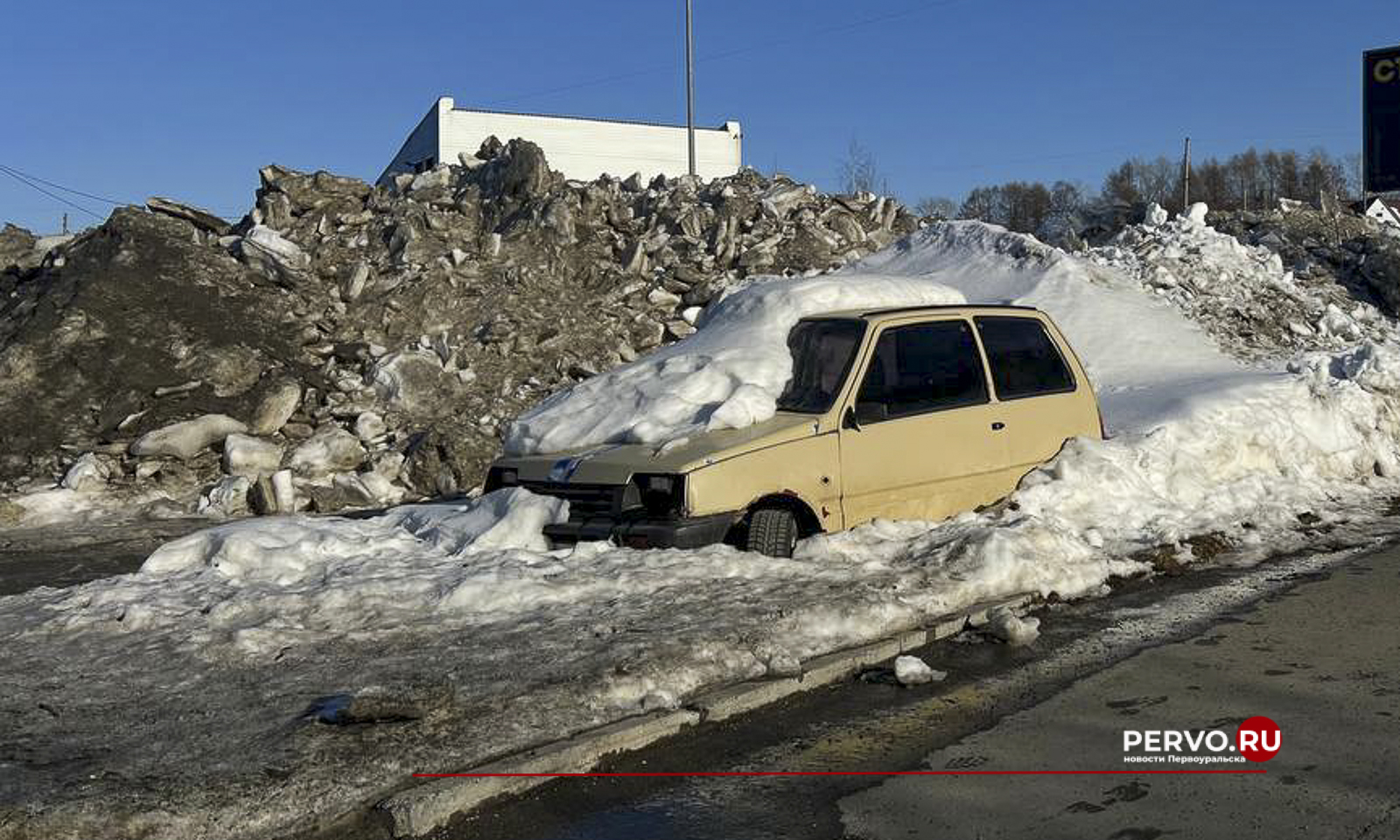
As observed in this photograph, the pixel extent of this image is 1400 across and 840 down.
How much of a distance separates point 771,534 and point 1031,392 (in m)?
2.79

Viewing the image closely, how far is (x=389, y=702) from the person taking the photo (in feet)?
17.1

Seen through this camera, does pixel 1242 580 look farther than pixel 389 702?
Yes

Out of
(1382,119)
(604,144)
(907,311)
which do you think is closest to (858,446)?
(907,311)

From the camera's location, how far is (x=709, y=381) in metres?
9.08

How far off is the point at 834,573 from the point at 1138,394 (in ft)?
23.3

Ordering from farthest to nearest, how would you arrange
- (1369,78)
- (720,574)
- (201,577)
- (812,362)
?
(1369,78) → (812,362) → (201,577) → (720,574)

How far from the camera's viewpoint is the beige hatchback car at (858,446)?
7.80 m

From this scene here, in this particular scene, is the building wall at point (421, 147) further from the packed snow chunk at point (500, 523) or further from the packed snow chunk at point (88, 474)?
the packed snow chunk at point (500, 523)

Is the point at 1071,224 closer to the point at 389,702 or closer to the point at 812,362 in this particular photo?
the point at 812,362

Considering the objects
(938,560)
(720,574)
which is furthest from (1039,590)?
(720,574)

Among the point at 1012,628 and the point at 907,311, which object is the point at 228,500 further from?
the point at 1012,628

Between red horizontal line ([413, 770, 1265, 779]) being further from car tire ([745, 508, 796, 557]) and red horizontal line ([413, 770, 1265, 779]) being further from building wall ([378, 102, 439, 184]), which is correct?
building wall ([378, 102, 439, 184])

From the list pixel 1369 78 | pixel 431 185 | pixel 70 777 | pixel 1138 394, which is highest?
pixel 1369 78

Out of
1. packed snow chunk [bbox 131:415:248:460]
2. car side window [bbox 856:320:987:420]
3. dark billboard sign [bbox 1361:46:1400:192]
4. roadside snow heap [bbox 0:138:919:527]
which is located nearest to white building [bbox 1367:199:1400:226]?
dark billboard sign [bbox 1361:46:1400:192]
